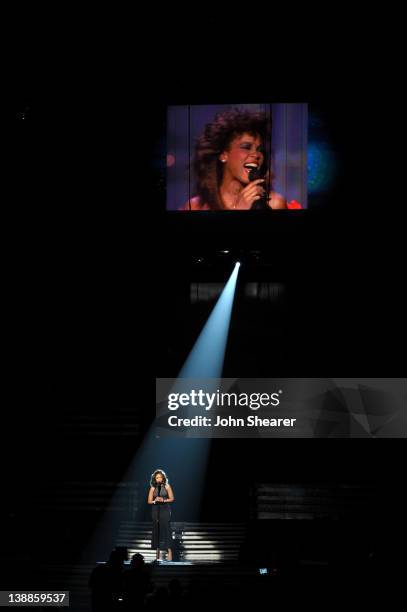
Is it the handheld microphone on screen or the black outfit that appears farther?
the handheld microphone on screen

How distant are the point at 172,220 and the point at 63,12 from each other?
3994 millimetres

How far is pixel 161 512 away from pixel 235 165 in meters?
6.13

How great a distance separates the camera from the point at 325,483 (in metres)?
16.2

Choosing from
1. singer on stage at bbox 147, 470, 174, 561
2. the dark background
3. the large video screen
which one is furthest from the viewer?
the large video screen

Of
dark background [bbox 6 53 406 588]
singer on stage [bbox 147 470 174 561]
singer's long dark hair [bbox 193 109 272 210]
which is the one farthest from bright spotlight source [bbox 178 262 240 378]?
singer on stage [bbox 147 470 174 561]

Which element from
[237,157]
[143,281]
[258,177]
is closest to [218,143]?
[237,157]

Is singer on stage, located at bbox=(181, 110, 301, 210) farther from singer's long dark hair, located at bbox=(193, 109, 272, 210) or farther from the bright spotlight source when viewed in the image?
the bright spotlight source

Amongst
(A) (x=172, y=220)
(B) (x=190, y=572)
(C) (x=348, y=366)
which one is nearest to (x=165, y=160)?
(A) (x=172, y=220)

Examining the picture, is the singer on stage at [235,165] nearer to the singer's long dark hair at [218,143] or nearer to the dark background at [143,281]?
the singer's long dark hair at [218,143]

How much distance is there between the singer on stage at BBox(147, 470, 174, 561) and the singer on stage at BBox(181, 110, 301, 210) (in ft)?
17.2

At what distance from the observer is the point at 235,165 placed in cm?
1575

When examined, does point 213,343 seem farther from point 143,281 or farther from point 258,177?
point 258,177

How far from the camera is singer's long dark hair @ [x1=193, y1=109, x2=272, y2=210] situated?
51.1 feet

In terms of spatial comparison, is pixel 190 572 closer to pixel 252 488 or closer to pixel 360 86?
pixel 252 488
